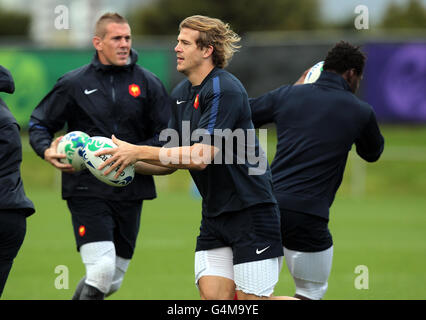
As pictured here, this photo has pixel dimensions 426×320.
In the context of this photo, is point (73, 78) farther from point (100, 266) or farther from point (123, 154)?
point (123, 154)

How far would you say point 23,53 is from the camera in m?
24.7

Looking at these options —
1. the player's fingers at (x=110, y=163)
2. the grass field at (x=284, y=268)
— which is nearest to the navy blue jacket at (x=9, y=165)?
the player's fingers at (x=110, y=163)

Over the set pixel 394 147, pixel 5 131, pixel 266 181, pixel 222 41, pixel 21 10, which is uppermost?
pixel 21 10

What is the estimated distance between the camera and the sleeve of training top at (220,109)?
→ 18.9ft

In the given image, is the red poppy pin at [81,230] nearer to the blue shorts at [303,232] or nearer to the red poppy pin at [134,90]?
the red poppy pin at [134,90]

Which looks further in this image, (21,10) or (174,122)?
(21,10)

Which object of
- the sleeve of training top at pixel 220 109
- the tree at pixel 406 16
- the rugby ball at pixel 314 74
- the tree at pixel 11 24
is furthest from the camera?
the tree at pixel 11 24

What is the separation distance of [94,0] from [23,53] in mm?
45140

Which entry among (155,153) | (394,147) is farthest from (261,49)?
(155,153)

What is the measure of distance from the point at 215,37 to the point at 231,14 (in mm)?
40935

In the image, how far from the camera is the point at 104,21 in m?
7.93

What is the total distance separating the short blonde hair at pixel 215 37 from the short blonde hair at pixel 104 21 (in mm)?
1907

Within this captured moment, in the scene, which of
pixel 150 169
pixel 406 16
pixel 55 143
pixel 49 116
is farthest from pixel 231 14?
pixel 150 169

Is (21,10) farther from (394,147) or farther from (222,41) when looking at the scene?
(222,41)
